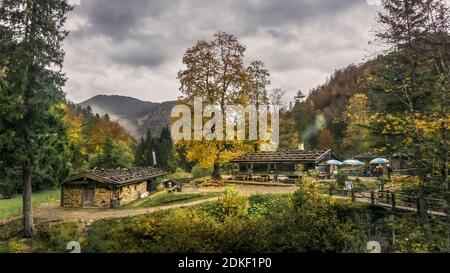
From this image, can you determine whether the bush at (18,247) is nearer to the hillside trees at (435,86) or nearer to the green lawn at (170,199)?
the green lawn at (170,199)

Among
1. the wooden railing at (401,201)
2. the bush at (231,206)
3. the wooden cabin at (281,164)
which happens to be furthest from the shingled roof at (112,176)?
the wooden railing at (401,201)

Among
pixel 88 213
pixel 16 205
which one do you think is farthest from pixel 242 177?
pixel 16 205

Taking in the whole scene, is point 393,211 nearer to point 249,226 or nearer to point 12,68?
point 249,226

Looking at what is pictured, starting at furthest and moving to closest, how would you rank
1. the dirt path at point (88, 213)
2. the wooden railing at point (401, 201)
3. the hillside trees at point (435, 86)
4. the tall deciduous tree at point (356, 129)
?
the tall deciduous tree at point (356, 129) < the dirt path at point (88, 213) < the wooden railing at point (401, 201) < the hillside trees at point (435, 86)

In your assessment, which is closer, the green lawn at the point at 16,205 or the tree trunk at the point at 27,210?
the tree trunk at the point at 27,210

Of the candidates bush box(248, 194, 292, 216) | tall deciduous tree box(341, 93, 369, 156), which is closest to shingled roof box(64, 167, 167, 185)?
bush box(248, 194, 292, 216)

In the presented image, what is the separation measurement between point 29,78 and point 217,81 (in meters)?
17.2

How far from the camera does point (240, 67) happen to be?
33.1 m

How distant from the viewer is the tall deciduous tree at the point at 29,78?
60.5ft

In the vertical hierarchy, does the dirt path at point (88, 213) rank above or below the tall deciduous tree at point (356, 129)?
below

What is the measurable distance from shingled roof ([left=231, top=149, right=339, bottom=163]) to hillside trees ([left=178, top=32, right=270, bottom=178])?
245cm

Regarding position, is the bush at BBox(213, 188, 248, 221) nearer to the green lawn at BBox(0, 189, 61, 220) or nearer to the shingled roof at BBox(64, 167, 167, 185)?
the shingled roof at BBox(64, 167, 167, 185)

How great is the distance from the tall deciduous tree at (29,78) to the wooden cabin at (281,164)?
19.0 metres
